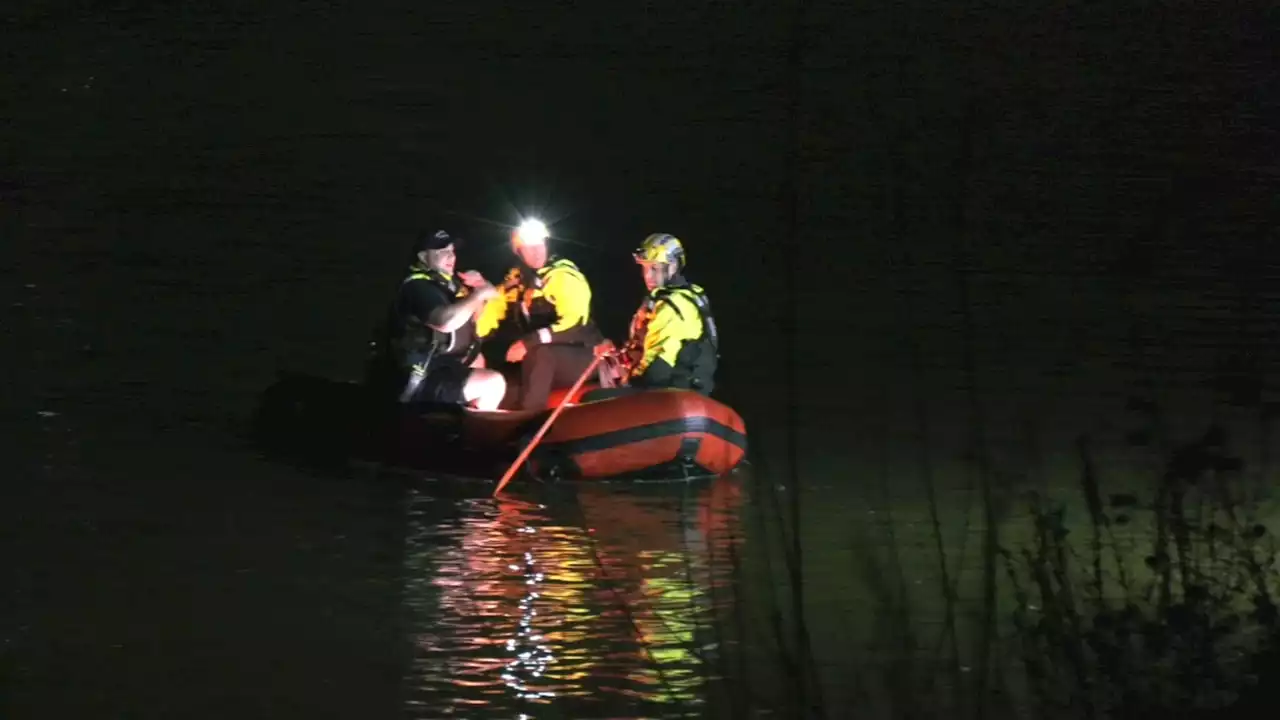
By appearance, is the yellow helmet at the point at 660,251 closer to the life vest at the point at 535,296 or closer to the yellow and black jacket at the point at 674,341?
the yellow and black jacket at the point at 674,341

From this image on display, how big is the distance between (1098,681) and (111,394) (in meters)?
14.4

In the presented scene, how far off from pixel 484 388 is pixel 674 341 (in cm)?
134

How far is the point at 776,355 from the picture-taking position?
82.1ft

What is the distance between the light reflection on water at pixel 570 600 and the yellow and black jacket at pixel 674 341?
705 mm

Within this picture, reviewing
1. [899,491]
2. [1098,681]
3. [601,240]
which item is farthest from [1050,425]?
[601,240]

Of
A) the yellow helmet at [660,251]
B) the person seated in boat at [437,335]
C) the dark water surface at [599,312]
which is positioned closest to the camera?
the dark water surface at [599,312]

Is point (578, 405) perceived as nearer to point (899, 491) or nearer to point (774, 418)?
point (899, 491)

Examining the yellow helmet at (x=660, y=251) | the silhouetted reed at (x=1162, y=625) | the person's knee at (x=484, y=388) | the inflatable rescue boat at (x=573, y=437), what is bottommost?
the silhouetted reed at (x=1162, y=625)

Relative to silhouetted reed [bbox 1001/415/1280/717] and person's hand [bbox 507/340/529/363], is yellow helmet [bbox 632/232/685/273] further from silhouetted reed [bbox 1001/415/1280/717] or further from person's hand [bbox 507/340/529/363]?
Result: silhouetted reed [bbox 1001/415/1280/717]

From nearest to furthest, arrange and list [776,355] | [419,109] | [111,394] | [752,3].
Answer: [111,394]
[776,355]
[419,109]
[752,3]

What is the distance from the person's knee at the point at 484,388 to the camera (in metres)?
17.1

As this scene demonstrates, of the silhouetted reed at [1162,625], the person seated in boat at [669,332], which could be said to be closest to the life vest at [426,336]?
the person seated in boat at [669,332]

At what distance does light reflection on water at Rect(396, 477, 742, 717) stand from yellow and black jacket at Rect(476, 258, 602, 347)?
133 centimetres

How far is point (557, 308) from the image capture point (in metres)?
17.3
